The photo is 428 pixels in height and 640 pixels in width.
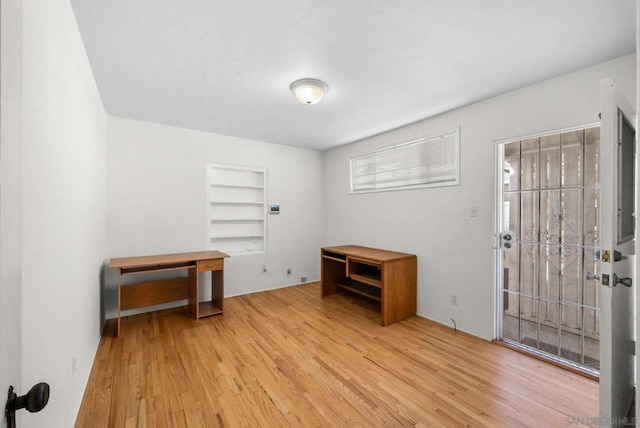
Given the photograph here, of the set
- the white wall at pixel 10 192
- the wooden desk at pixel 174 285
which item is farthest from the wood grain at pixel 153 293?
the white wall at pixel 10 192

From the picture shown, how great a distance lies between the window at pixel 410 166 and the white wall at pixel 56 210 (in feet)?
10.9

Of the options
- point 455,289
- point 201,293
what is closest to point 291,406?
point 455,289

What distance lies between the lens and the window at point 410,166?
10.2 ft

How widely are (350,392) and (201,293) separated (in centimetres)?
266

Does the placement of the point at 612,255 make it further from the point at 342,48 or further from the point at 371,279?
the point at 371,279

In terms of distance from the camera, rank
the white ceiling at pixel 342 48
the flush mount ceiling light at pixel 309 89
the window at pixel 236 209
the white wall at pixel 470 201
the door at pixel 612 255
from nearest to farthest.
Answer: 1. the door at pixel 612 255
2. the white ceiling at pixel 342 48
3. the white wall at pixel 470 201
4. the flush mount ceiling light at pixel 309 89
5. the window at pixel 236 209

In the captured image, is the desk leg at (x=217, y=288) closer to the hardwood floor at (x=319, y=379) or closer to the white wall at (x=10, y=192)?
the hardwood floor at (x=319, y=379)

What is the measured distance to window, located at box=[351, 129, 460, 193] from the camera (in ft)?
10.2

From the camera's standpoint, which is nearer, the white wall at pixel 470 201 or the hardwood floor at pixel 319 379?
the hardwood floor at pixel 319 379

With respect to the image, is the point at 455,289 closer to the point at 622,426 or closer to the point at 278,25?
the point at 622,426

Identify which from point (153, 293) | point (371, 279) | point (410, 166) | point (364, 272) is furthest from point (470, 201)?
point (153, 293)

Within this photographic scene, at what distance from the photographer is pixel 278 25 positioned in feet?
5.51

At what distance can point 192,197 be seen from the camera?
3775 mm

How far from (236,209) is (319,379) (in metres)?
2.95
